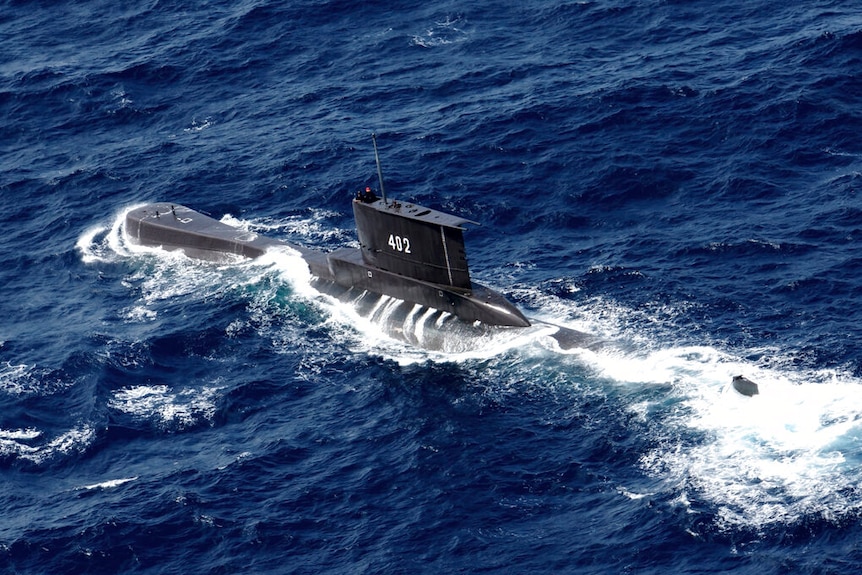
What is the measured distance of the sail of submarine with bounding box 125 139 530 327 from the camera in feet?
216

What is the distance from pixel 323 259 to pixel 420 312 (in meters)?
8.55

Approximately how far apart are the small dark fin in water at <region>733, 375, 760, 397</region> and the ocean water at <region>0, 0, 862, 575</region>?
12.8 inches

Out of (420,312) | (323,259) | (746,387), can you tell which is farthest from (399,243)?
(746,387)

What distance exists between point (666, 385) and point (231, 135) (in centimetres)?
4180

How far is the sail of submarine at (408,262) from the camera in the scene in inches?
2594

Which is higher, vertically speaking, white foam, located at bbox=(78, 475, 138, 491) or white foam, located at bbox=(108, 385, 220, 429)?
white foam, located at bbox=(108, 385, 220, 429)

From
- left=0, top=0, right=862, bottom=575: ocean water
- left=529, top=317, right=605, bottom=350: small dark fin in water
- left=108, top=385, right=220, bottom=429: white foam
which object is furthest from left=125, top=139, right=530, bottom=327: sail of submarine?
left=108, top=385, right=220, bottom=429: white foam

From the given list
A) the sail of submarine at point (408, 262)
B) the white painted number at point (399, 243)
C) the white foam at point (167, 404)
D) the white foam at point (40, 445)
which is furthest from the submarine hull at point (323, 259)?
the white foam at point (40, 445)

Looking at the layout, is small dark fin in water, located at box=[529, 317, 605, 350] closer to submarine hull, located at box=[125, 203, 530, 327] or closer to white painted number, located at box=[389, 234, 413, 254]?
submarine hull, located at box=[125, 203, 530, 327]

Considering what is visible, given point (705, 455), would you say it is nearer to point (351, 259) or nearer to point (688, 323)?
point (688, 323)

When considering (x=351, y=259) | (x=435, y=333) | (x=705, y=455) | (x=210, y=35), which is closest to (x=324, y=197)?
(x=351, y=259)

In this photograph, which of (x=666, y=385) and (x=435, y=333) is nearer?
(x=666, y=385)

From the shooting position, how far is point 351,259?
7250 centimetres

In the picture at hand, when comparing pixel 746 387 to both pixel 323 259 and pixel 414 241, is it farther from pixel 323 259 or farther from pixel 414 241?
pixel 323 259
